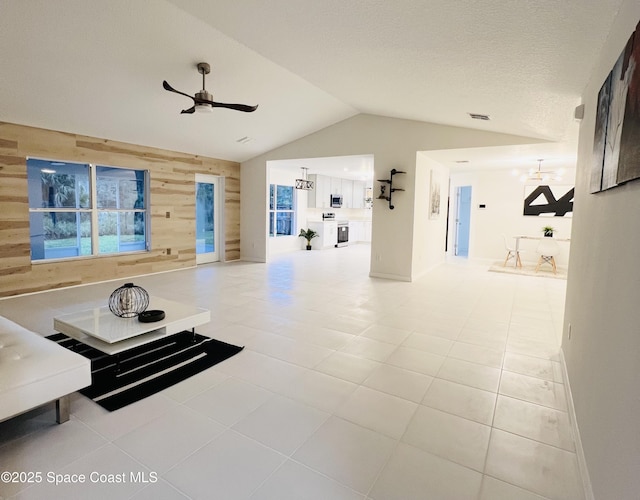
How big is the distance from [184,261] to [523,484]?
7.04 meters

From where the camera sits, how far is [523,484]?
174 centimetres

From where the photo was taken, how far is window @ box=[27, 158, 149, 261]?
5320 millimetres

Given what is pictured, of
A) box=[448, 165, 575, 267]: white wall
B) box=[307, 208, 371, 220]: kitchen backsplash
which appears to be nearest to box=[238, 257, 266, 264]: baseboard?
box=[307, 208, 371, 220]: kitchen backsplash

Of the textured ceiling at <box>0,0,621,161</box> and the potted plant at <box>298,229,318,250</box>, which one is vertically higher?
the textured ceiling at <box>0,0,621,161</box>

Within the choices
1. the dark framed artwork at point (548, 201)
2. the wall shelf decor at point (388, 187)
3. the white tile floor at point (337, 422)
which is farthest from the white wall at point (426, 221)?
the white tile floor at point (337, 422)

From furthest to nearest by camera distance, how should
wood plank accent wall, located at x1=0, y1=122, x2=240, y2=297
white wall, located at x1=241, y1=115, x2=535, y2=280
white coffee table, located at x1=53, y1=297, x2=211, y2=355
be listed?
white wall, located at x1=241, y1=115, x2=535, y2=280
wood plank accent wall, located at x1=0, y1=122, x2=240, y2=297
white coffee table, located at x1=53, y1=297, x2=211, y2=355

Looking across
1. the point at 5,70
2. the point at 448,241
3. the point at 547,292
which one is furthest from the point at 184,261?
the point at 448,241

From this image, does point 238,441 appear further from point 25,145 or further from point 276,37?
point 25,145

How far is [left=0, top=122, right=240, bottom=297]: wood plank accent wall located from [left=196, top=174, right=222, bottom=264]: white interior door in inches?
8.6

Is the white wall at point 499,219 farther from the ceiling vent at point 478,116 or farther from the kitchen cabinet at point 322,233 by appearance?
the ceiling vent at point 478,116

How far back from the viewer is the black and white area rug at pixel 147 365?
2504 mm

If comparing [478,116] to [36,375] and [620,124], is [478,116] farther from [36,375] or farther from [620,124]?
[36,375]

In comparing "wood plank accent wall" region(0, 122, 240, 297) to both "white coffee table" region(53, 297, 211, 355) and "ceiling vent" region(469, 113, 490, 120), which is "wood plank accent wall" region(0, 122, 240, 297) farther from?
"ceiling vent" region(469, 113, 490, 120)

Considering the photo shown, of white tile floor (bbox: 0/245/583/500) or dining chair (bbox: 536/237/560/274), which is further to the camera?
dining chair (bbox: 536/237/560/274)
